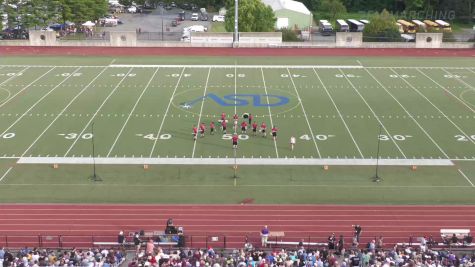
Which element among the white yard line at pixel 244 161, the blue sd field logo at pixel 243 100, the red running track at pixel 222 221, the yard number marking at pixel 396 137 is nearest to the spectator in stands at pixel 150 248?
the red running track at pixel 222 221

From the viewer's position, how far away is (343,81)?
43.5 metres

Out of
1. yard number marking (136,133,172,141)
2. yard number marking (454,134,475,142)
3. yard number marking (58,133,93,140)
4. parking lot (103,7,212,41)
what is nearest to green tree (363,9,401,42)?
parking lot (103,7,212,41)

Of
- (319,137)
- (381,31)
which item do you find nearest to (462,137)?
(319,137)

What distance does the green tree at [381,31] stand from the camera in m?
59.0

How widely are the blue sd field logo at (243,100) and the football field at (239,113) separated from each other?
13 cm

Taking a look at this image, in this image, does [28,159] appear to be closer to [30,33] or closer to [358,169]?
[358,169]

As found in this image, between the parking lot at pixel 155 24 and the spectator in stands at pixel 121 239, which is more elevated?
the parking lot at pixel 155 24

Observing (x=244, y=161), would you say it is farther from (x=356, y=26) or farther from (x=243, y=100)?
(x=356, y=26)

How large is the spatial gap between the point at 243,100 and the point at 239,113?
3.31 meters

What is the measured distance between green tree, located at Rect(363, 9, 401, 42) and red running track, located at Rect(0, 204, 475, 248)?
124ft

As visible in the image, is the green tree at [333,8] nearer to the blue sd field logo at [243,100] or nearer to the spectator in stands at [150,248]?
Answer: the blue sd field logo at [243,100]

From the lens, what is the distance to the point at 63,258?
17938 millimetres

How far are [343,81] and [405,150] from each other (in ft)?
49.3

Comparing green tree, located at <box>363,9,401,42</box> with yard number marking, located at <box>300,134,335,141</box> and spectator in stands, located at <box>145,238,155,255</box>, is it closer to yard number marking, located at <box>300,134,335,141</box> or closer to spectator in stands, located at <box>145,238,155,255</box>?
yard number marking, located at <box>300,134,335,141</box>
